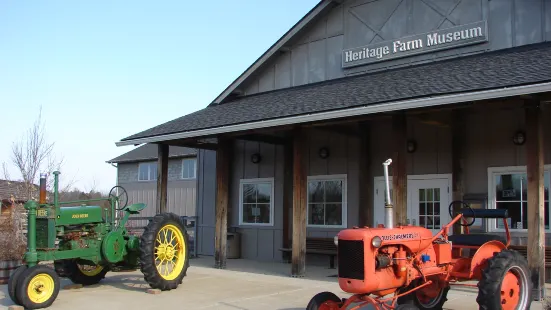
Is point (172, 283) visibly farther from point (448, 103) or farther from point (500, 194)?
point (500, 194)

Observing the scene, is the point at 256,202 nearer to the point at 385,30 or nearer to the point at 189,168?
the point at 385,30

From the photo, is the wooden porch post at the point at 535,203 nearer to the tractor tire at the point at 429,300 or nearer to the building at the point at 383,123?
the building at the point at 383,123

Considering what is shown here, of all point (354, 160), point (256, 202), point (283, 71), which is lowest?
point (256, 202)

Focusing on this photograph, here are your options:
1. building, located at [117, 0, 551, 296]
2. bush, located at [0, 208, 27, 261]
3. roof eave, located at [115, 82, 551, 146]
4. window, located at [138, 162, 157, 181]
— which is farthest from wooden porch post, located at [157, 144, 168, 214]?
window, located at [138, 162, 157, 181]

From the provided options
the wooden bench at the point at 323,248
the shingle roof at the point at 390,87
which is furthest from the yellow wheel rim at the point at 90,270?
the wooden bench at the point at 323,248

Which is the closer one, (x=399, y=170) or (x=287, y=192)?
(x=399, y=170)

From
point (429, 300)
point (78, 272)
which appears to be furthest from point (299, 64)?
point (429, 300)

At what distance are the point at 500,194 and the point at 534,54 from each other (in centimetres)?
259

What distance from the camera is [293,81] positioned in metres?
14.2

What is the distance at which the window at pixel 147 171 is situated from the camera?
33.6 meters

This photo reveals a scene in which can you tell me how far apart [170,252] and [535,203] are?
554 cm

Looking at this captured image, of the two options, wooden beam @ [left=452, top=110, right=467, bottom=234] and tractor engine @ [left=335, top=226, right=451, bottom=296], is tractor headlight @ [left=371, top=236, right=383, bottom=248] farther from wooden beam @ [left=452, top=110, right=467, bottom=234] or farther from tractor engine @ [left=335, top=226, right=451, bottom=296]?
wooden beam @ [left=452, top=110, right=467, bottom=234]

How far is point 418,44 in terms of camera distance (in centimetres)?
1202

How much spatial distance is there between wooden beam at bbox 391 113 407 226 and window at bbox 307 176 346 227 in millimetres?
3268
